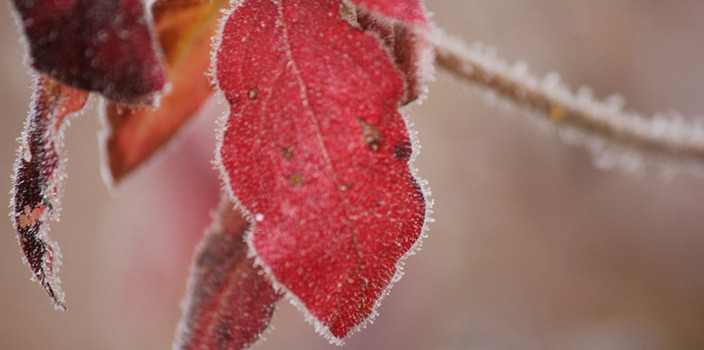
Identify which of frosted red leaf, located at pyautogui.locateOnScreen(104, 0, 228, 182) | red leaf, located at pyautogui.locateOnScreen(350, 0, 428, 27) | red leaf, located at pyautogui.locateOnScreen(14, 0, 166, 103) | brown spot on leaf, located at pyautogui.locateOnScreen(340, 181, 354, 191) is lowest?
frosted red leaf, located at pyautogui.locateOnScreen(104, 0, 228, 182)

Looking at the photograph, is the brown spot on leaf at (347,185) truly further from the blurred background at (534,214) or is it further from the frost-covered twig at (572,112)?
the blurred background at (534,214)

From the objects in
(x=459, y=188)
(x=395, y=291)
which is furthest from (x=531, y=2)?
(x=395, y=291)

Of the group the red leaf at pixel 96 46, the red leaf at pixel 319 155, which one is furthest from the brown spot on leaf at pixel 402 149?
the red leaf at pixel 96 46

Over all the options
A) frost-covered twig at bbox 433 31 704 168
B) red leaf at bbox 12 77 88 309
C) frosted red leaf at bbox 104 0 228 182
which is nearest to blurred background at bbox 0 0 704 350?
frost-covered twig at bbox 433 31 704 168

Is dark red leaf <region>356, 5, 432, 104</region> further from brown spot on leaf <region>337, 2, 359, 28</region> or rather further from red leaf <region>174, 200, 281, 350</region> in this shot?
red leaf <region>174, 200, 281, 350</region>

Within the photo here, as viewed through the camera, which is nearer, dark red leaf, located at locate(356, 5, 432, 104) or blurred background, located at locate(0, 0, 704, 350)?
dark red leaf, located at locate(356, 5, 432, 104)

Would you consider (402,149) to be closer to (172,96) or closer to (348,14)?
(348,14)
